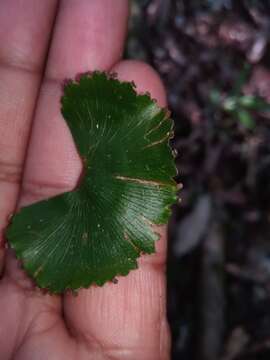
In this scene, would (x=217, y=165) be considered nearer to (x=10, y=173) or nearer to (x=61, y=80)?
(x=61, y=80)

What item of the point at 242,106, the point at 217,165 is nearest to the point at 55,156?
the point at 217,165

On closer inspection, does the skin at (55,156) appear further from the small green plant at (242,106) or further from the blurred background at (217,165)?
the small green plant at (242,106)

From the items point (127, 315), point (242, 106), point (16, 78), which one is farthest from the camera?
point (242, 106)

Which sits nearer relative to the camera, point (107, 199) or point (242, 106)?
point (107, 199)

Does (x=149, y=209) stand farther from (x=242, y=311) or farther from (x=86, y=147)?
(x=242, y=311)

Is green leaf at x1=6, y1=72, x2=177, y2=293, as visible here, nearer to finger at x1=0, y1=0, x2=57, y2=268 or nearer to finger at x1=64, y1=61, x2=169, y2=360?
finger at x1=64, y1=61, x2=169, y2=360

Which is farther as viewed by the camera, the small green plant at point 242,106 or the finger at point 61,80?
the small green plant at point 242,106

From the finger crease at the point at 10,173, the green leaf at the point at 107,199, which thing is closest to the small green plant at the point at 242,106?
the green leaf at the point at 107,199
